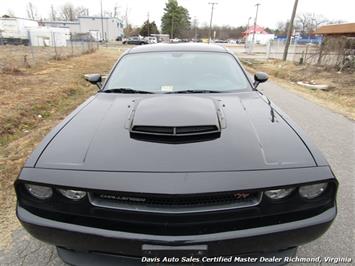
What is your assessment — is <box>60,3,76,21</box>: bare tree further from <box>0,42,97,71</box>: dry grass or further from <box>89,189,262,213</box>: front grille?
<box>89,189,262,213</box>: front grille

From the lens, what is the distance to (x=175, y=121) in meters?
2.07

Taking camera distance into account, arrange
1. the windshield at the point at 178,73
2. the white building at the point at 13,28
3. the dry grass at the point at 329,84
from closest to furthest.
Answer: the windshield at the point at 178,73
the dry grass at the point at 329,84
the white building at the point at 13,28

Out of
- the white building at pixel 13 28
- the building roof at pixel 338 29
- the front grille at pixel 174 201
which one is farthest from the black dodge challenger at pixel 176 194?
the white building at pixel 13 28

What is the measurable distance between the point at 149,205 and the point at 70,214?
18.6 inches

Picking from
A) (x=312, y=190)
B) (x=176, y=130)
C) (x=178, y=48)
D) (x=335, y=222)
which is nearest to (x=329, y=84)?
(x=178, y=48)

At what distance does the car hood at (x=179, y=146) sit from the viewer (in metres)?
1.71

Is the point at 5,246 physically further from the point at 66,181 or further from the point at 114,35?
the point at 114,35

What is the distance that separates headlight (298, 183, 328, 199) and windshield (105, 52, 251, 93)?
1.51m

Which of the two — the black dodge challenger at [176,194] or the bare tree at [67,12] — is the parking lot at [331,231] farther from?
the bare tree at [67,12]

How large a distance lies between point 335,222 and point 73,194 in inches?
92.1

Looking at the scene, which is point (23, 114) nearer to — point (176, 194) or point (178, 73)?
point (178, 73)

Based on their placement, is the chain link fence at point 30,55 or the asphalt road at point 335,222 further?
the chain link fence at point 30,55

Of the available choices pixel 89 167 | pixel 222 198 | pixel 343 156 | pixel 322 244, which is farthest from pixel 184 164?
pixel 343 156

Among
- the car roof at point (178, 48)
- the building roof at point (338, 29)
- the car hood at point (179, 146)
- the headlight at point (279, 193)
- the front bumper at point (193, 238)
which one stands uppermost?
the building roof at point (338, 29)
